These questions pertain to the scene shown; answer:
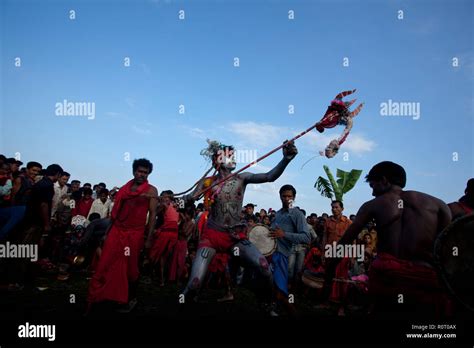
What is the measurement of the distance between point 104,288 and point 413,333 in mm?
3846

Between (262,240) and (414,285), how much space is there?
134 inches

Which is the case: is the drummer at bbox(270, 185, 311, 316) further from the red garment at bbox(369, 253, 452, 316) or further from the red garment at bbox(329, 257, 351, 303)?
the red garment at bbox(369, 253, 452, 316)

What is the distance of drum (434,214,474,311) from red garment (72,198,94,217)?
33.9 ft

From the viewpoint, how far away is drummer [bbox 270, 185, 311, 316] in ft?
19.0

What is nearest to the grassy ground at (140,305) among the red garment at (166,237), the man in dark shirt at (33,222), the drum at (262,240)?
the man in dark shirt at (33,222)

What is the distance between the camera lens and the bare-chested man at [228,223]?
5.20 meters

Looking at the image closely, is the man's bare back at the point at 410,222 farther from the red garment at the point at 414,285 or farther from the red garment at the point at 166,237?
the red garment at the point at 166,237

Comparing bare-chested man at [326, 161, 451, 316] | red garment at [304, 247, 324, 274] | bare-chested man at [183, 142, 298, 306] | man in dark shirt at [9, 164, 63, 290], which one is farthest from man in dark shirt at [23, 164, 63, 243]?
red garment at [304, 247, 324, 274]

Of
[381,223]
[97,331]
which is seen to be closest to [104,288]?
[97,331]

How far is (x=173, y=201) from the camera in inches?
412

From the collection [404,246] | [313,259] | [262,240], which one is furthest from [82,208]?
[404,246]

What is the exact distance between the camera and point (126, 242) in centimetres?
568

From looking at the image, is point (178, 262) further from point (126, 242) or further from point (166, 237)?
point (126, 242)

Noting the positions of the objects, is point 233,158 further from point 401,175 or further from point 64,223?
point 64,223
